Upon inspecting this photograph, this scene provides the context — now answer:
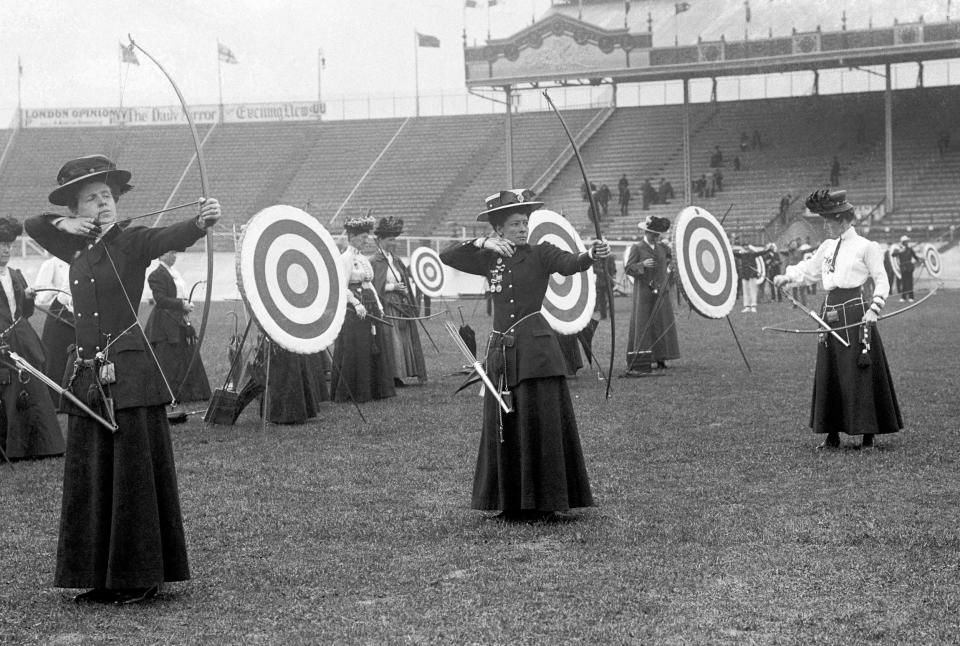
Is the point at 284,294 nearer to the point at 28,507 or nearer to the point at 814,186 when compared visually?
the point at 28,507

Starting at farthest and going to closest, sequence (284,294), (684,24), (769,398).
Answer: (684,24) → (769,398) → (284,294)

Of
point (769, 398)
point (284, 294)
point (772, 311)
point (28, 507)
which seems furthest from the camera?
point (772, 311)

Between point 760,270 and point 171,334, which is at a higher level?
point 760,270

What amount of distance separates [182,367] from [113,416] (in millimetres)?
7799

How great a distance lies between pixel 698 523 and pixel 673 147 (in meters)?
37.9

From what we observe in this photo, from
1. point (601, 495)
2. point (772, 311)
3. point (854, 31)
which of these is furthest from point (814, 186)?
point (601, 495)

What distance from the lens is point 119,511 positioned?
17.5ft

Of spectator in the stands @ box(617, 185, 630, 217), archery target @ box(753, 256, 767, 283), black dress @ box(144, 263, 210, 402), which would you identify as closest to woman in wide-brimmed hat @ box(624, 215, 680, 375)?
archery target @ box(753, 256, 767, 283)

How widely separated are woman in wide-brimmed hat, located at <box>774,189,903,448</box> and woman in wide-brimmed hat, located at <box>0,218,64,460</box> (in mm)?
5467

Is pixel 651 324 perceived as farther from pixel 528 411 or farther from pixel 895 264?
pixel 895 264

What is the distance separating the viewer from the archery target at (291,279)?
9820 millimetres

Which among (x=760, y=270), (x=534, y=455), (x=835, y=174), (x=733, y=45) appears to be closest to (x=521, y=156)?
(x=733, y=45)

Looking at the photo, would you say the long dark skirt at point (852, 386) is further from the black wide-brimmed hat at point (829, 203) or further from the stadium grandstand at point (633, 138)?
the stadium grandstand at point (633, 138)

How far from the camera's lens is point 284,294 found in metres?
10.1
